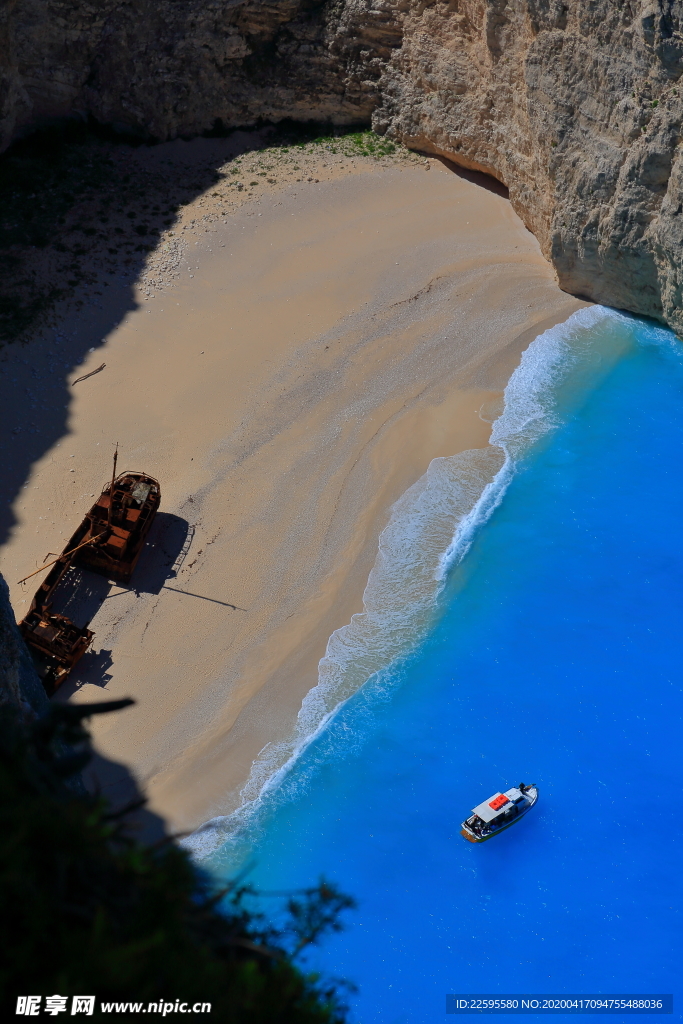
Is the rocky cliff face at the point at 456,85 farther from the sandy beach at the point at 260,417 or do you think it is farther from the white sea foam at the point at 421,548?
the white sea foam at the point at 421,548

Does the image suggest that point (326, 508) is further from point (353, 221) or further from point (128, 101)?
point (128, 101)

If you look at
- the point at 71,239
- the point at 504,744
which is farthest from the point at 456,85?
the point at 504,744

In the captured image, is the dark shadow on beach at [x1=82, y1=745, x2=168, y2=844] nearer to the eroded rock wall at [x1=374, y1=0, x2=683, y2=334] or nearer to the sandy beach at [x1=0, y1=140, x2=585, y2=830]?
the sandy beach at [x1=0, y1=140, x2=585, y2=830]

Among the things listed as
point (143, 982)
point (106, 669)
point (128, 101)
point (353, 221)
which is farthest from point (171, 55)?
point (143, 982)

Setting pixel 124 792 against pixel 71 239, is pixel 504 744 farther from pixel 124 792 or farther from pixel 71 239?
pixel 71 239

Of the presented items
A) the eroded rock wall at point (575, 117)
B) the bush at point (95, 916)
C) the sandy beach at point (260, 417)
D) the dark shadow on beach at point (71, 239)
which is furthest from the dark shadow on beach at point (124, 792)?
the eroded rock wall at point (575, 117)

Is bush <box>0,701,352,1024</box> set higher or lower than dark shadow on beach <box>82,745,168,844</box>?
higher
